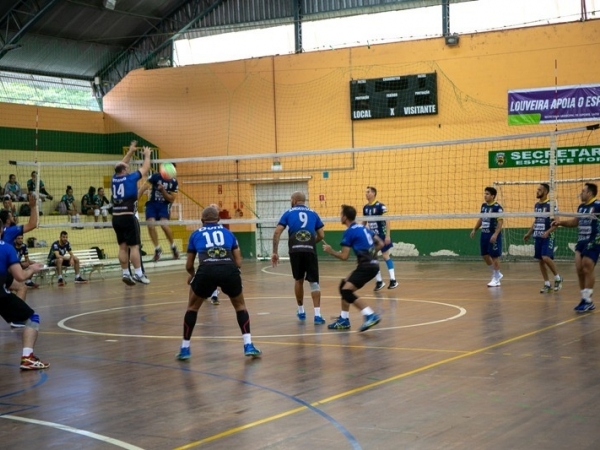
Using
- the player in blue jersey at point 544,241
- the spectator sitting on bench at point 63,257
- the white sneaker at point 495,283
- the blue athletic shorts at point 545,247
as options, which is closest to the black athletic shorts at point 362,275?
the player in blue jersey at point 544,241

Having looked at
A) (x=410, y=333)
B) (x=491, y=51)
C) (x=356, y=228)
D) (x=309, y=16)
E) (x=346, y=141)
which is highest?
(x=309, y=16)

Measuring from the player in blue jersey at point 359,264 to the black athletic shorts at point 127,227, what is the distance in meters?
4.38

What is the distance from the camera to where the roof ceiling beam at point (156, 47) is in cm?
3488

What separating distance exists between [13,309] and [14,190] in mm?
19386

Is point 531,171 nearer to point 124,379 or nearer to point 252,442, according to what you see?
point 124,379

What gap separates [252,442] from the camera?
22.6ft

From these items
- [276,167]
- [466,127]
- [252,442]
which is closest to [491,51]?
[466,127]

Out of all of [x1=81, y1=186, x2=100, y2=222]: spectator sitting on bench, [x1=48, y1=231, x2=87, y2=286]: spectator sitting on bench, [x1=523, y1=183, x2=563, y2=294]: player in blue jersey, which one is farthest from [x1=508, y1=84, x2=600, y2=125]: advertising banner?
[x1=81, y1=186, x2=100, y2=222]: spectator sitting on bench

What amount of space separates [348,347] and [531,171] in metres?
18.1

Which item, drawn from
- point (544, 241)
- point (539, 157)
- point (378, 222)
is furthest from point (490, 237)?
point (539, 157)

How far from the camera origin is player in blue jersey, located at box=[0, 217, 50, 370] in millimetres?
10211

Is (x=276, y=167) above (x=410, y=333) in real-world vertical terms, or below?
above

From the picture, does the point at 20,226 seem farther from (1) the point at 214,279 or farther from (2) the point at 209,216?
(1) the point at 214,279

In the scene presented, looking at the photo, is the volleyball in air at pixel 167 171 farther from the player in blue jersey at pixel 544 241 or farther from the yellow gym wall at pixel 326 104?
the yellow gym wall at pixel 326 104
